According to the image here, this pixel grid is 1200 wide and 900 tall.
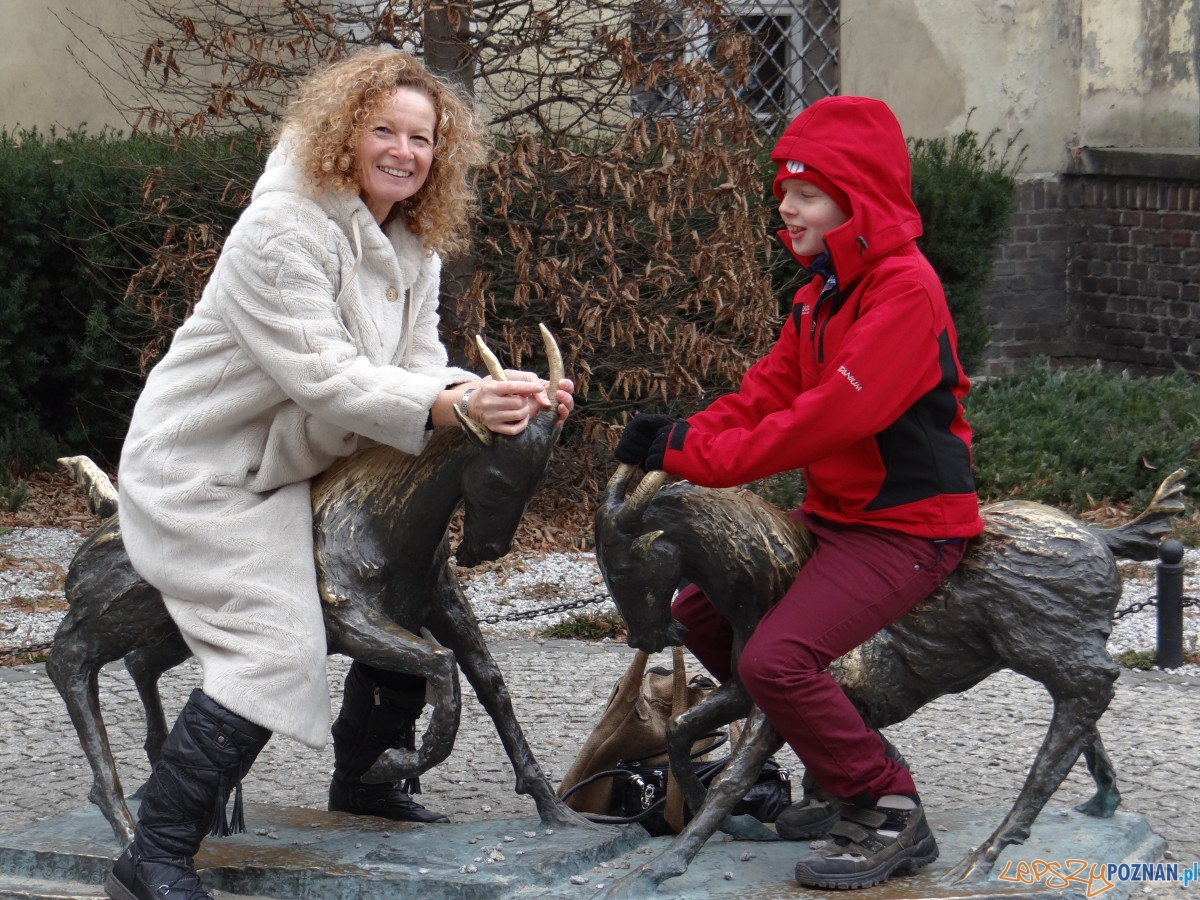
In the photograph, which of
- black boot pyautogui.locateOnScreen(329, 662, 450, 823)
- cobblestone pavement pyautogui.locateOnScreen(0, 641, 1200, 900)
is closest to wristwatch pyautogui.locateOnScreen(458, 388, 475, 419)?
black boot pyautogui.locateOnScreen(329, 662, 450, 823)

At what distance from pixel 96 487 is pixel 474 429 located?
3.95 feet

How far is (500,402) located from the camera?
3.14 meters

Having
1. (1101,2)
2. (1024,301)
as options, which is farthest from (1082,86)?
(1024,301)

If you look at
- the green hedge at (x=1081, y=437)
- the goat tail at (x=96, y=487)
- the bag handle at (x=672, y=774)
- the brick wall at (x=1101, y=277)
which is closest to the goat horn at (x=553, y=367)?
the bag handle at (x=672, y=774)

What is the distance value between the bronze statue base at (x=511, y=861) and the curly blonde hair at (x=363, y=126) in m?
1.43

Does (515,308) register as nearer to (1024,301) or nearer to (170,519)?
(170,519)

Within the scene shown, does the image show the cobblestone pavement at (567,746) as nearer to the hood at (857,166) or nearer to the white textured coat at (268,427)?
the white textured coat at (268,427)

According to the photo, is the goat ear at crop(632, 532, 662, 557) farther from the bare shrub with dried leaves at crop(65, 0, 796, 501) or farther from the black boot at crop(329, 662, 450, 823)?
the bare shrub with dried leaves at crop(65, 0, 796, 501)

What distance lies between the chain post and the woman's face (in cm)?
362

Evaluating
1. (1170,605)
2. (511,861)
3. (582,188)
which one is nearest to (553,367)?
(511,861)

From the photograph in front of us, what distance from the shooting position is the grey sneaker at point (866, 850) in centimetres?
321

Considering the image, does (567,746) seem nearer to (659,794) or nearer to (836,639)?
(659,794)

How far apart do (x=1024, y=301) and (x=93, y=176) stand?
24.4ft

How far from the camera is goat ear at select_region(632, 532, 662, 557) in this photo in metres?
3.26
